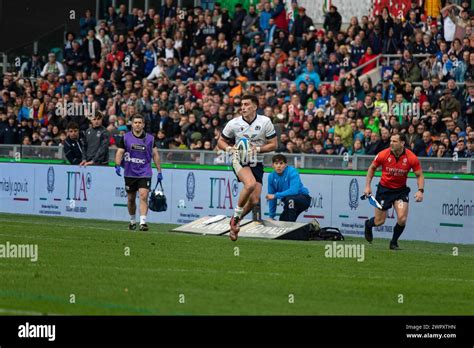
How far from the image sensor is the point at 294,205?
2467 cm

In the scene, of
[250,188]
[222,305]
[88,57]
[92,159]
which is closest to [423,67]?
[92,159]

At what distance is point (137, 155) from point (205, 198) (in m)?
3.73

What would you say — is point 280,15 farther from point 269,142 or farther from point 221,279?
point 221,279

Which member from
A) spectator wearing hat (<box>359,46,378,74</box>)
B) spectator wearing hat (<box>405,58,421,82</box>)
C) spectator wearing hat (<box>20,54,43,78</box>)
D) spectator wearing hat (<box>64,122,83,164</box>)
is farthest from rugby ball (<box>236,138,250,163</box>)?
spectator wearing hat (<box>20,54,43,78</box>)

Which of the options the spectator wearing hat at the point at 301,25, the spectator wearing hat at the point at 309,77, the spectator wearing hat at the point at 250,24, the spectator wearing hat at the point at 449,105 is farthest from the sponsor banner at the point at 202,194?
the spectator wearing hat at the point at 250,24

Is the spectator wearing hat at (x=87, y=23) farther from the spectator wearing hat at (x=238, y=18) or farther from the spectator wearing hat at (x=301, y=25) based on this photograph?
the spectator wearing hat at (x=301, y=25)

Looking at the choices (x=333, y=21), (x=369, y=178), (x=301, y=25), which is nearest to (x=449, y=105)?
(x=369, y=178)

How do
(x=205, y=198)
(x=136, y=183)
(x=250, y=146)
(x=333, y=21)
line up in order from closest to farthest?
(x=250, y=146) → (x=136, y=183) → (x=205, y=198) → (x=333, y=21)

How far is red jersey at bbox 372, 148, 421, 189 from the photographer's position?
71.4ft

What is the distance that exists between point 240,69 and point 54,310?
2354cm

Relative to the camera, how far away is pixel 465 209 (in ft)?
78.5

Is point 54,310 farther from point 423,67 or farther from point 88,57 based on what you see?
point 88,57

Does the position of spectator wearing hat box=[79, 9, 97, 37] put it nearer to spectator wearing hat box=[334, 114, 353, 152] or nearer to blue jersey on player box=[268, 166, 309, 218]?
spectator wearing hat box=[334, 114, 353, 152]

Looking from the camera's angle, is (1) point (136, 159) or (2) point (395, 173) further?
(1) point (136, 159)
